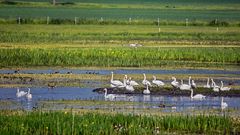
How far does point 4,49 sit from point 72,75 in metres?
12.0

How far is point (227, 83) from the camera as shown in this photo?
3912 centimetres

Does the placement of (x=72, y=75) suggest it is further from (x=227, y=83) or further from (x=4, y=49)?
(x=4, y=49)

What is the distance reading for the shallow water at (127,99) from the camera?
3016 centimetres

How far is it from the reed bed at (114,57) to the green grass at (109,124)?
20849 mm

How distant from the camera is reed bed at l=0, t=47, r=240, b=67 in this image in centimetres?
4588

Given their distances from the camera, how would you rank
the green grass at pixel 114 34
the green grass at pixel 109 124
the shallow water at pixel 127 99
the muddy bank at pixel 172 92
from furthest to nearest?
the green grass at pixel 114 34, the muddy bank at pixel 172 92, the shallow water at pixel 127 99, the green grass at pixel 109 124

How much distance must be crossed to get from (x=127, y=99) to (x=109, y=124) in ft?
30.0

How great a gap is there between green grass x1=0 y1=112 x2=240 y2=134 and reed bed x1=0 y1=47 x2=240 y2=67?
68.4ft

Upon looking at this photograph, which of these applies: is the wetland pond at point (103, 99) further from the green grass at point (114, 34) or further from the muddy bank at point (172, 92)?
the green grass at point (114, 34)

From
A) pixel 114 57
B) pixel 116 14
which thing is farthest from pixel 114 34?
pixel 116 14

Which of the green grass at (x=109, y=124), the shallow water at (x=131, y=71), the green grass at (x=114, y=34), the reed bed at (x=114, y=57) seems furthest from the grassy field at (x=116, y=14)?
the green grass at (x=109, y=124)

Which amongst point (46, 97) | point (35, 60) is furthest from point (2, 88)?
point (35, 60)

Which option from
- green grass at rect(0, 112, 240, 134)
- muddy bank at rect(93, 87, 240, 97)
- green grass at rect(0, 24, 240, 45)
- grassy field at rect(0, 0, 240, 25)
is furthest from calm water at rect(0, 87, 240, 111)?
grassy field at rect(0, 0, 240, 25)

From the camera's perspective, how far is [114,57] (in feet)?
A: 162
